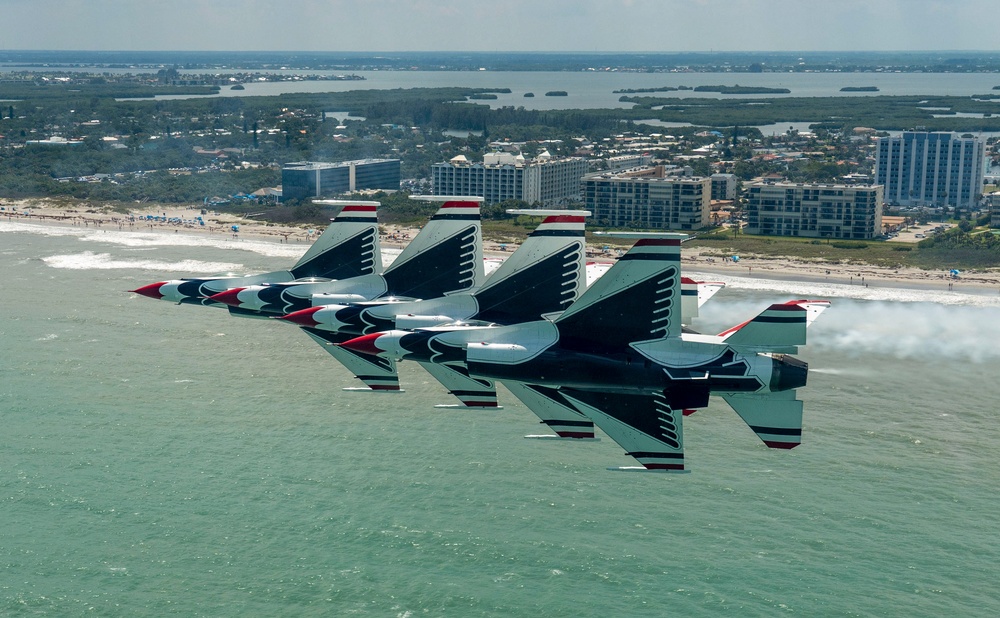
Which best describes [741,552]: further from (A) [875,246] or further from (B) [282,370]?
(A) [875,246]

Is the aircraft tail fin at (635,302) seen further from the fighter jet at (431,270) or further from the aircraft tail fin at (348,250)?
the aircraft tail fin at (348,250)

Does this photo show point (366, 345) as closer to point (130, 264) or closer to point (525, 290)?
point (525, 290)

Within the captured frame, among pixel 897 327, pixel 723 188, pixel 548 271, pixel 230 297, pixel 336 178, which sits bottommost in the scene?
pixel 897 327

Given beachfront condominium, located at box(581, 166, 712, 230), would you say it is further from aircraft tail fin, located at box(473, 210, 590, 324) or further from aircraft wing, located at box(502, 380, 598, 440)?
aircraft wing, located at box(502, 380, 598, 440)

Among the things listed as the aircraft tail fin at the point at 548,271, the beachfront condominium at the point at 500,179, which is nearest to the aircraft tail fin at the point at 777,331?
the aircraft tail fin at the point at 548,271

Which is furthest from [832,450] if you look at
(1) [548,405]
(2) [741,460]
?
(1) [548,405]

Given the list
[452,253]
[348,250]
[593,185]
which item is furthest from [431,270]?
[593,185]
